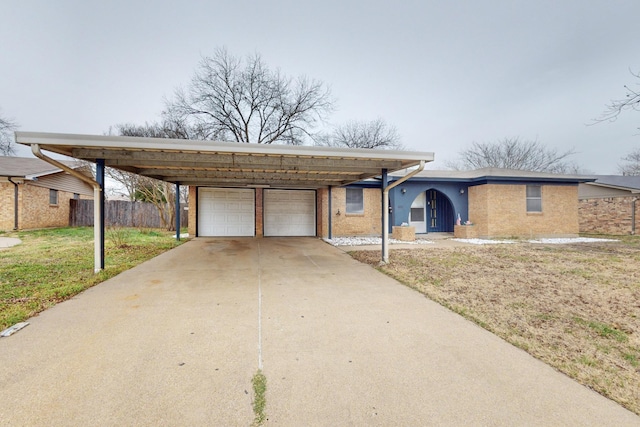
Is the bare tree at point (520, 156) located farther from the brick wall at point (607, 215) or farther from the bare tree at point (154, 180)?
the bare tree at point (154, 180)

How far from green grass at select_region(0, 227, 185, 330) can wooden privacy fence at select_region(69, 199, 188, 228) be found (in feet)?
28.0

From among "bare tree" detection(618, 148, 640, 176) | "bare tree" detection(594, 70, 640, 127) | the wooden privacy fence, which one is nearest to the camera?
"bare tree" detection(594, 70, 640, 127)

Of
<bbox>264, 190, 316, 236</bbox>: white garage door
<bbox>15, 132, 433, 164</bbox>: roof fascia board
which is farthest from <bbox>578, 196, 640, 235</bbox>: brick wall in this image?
<bbox>15, 132, 433, 164</bbox>: roof fascia board

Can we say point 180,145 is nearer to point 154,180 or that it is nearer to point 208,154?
point 208,154

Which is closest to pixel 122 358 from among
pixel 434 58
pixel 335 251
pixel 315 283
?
pixel 315 283

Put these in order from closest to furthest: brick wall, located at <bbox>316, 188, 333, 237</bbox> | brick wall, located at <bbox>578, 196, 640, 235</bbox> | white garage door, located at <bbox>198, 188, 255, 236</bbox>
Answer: brick wall, located at <bbox>316, 188, 333, 237</bbox> < white garage door, located at <bbox>198, 188, 255, 236</bbox> < brick wall, located at <bbox>578, 196, 640, 235</bbox>

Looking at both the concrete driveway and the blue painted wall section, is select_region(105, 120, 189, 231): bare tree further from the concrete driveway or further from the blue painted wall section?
the concrete driveway

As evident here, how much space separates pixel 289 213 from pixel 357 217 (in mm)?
3355

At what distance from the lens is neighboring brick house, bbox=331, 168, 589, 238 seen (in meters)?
13.1

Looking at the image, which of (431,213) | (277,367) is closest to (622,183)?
(431,213)

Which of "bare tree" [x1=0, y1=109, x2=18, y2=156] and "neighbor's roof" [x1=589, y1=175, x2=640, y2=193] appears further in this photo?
"bare tree" [x1=0, y1=109, x2=18, y2=156]

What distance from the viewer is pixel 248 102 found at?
733 inches

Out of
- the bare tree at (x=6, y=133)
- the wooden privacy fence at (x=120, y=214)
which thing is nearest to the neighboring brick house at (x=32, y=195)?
the wooden privacy fence at (x=120, y=214)

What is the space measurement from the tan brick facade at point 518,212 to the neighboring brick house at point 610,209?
271 cm
